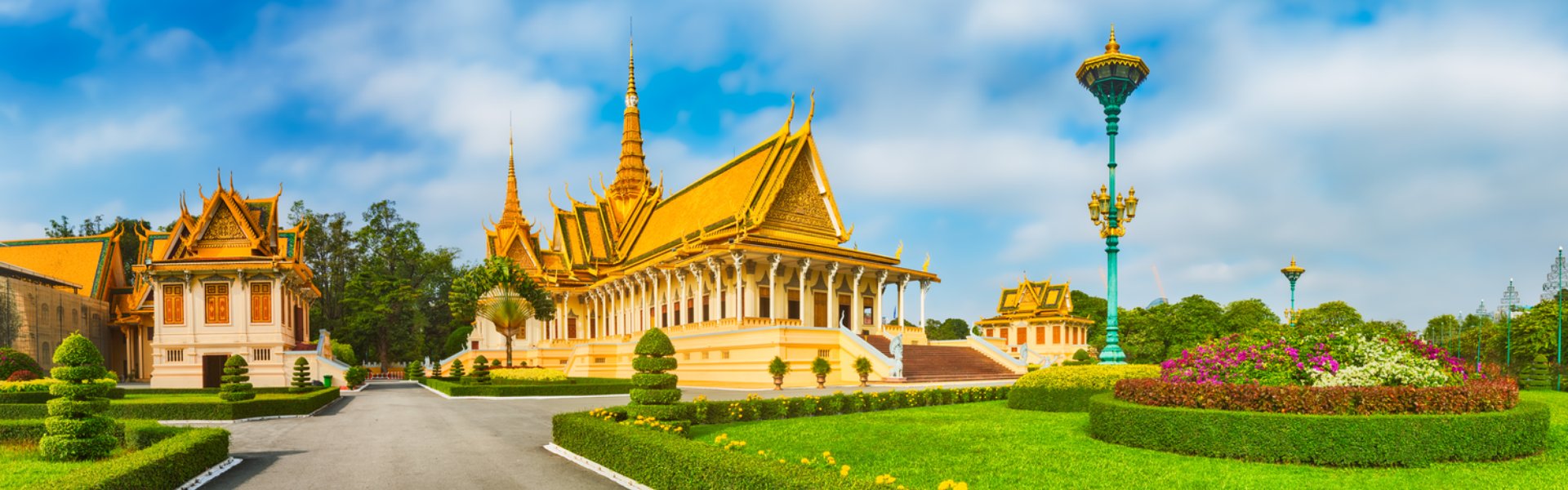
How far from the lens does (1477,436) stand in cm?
867

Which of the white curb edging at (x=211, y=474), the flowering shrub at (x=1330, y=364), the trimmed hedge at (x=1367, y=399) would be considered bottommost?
the white curb edging at (x=211, y=474)

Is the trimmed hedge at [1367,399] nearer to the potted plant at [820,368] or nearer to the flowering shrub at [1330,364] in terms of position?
the flowering shrub at [1330,364]

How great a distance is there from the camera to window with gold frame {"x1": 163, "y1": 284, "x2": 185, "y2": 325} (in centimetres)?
3362

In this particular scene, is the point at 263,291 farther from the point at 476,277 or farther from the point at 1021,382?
the point at 1021,382

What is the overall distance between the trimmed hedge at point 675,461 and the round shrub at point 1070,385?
8328 mm

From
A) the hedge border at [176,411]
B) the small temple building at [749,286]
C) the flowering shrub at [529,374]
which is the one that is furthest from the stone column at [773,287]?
the hedge border at [176,411]

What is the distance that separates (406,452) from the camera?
479 inches

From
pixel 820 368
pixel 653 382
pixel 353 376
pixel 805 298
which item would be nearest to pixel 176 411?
pixel 653 382

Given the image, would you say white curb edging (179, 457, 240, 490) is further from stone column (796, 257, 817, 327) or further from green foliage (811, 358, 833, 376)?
→ stone column (796, 257, 817, 327)

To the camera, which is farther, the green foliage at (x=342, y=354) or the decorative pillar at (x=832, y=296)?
the green foliage at (x=342, y=354)

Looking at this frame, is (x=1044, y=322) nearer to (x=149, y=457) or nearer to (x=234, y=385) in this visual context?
(x=234, y=385)

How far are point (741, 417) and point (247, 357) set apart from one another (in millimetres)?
29257

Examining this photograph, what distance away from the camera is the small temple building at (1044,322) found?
64.8 metres

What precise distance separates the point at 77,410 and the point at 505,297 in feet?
91.9
